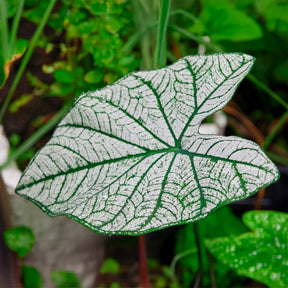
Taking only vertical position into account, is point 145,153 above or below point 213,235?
above

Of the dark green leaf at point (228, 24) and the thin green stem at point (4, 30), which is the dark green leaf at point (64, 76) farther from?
the dark green leaf at point (228, 24)

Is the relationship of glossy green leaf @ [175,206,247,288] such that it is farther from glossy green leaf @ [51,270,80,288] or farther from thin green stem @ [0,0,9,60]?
thin green stem @ [0,0,9,60]

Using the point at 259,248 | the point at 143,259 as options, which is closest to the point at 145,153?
the point at 259,248

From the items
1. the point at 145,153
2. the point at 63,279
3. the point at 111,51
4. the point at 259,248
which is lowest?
the point at 63,279

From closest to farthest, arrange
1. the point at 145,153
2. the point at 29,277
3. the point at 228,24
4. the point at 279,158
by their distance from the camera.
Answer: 1. the point at 145,153
2. the point at 228,24
3. the point at 29,277
4. the point at 279,158

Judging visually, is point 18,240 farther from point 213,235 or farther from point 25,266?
point 213,235

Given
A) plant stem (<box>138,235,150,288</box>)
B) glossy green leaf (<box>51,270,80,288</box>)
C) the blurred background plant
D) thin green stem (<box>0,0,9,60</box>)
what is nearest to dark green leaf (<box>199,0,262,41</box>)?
the blurred background plant
